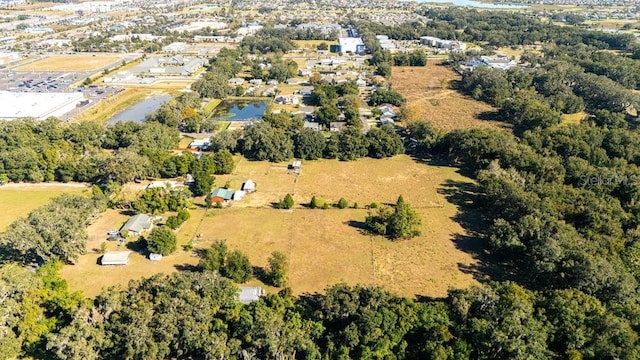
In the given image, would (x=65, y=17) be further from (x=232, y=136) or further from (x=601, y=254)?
(x=601, y=254)

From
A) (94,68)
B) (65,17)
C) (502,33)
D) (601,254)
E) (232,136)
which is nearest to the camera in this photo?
(601,254)

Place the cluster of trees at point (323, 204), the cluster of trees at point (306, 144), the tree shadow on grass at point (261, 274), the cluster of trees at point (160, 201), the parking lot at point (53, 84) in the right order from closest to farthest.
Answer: the tree shadow on grass at point (261, 274)
the cluster of trees at point (160, 201)
the cluster of trees at point (323, 204)
the cluster of trees at point (306, 144)
the parking lot at point (53, 84)

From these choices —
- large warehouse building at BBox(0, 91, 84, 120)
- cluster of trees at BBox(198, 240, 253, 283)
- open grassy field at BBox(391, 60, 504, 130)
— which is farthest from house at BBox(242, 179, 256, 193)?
large warehouse building at BBox(0, 91, 84, 120)

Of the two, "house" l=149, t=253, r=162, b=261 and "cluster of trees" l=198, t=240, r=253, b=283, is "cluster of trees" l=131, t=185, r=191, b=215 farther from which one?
"cluster of trees" l=198, t=240, r=253, b=283

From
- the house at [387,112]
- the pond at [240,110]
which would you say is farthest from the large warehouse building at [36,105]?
the house at [387,112]

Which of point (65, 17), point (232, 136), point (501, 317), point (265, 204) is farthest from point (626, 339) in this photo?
point (65, 17)

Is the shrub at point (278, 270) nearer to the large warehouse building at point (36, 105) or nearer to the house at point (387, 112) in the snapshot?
the house at point (387, 112)
